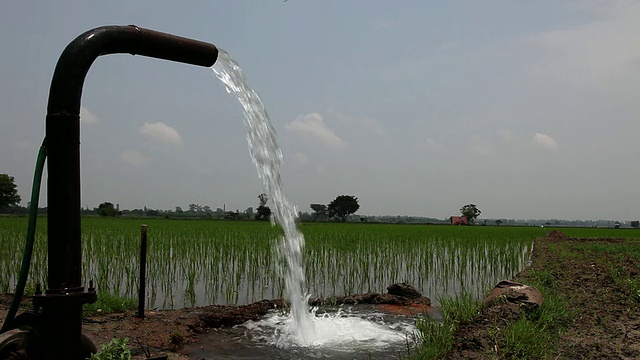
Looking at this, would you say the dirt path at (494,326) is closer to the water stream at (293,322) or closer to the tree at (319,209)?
the water stream at (293,322)

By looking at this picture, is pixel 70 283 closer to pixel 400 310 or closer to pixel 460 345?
pixel 460 345

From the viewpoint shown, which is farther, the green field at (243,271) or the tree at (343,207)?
the tree at (343,207)

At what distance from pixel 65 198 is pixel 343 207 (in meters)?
62.8

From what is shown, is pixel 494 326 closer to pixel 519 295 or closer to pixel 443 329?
pixel 443 329

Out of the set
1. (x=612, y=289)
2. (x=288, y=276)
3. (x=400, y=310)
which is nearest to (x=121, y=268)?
(x=288, y=276)

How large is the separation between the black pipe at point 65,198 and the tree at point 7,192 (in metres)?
53.7

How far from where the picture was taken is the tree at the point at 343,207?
2569 inches

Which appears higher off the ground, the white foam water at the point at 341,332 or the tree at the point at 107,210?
the tree at the point at 107,210

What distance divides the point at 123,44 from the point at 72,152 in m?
0.73

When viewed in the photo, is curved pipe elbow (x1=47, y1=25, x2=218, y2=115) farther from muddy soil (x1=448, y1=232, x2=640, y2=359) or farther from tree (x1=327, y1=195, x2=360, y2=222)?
tree (x1=327, y1=195, x2=360, y2=222)

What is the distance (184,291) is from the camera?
8164mm

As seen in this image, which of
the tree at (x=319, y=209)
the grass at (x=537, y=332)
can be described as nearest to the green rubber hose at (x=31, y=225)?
the grass at (x=537, y=332)

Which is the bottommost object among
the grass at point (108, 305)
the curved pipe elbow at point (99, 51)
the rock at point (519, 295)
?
the grass at point (108, 305)

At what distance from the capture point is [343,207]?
6525cm
